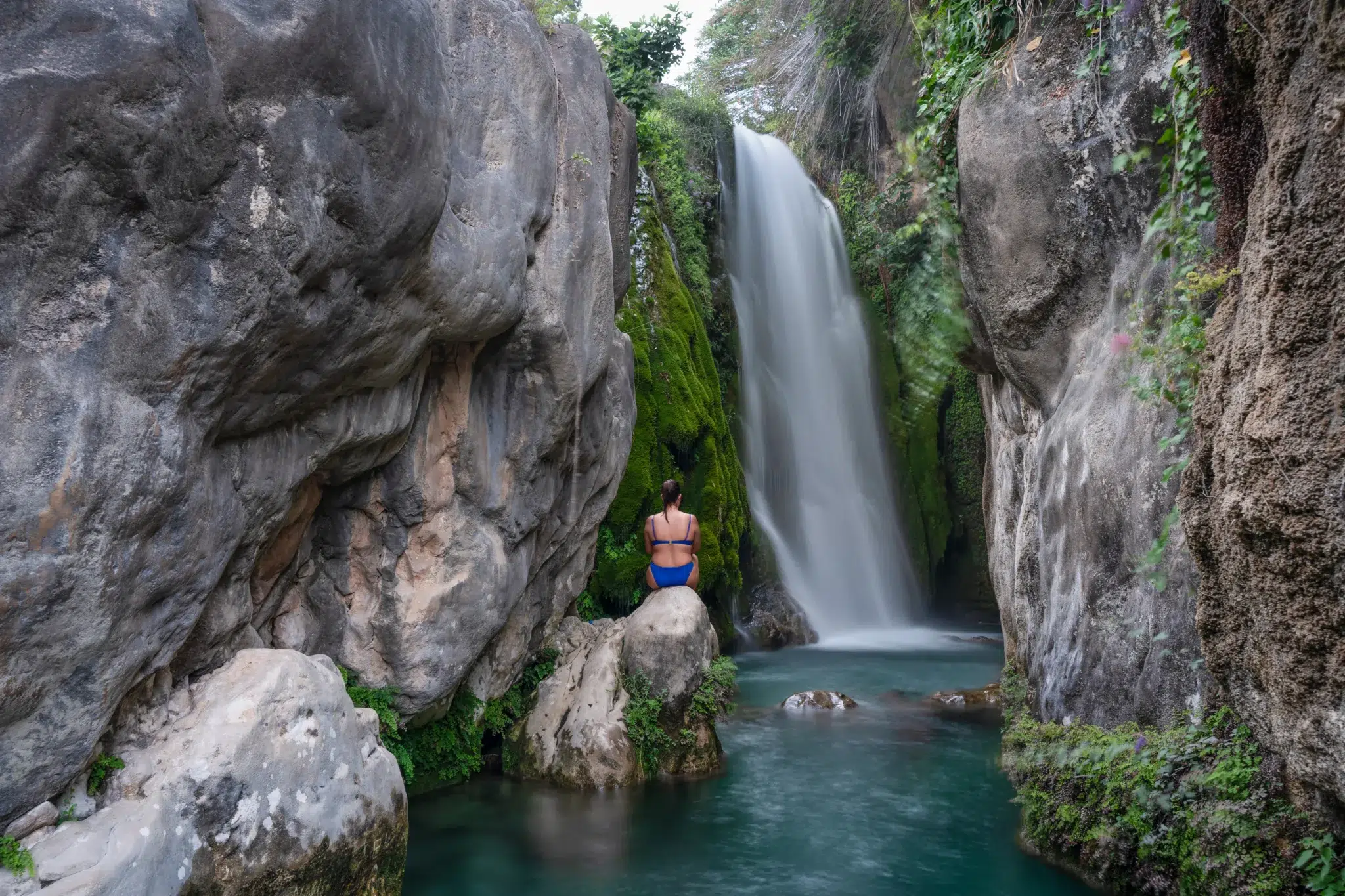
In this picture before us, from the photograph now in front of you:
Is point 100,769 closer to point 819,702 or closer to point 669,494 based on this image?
point 669,494

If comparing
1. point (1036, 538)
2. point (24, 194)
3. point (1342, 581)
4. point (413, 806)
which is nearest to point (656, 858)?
point (413, 806)

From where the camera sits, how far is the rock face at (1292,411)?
3.15 m

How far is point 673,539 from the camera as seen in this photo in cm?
914

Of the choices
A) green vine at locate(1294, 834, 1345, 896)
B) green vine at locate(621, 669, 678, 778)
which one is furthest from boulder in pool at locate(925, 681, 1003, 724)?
green vine at locate(1294, 834, 1345, 896)

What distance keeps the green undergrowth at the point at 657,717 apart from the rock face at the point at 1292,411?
4.86 metres

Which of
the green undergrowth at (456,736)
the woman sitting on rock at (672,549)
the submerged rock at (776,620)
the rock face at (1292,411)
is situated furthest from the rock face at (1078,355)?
the submerged rock at (776,620)

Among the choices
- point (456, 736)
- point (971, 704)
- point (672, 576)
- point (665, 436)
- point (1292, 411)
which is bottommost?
point (971, 704)

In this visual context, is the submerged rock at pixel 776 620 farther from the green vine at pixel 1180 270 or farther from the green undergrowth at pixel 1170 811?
the green vine at pixel 1180 270

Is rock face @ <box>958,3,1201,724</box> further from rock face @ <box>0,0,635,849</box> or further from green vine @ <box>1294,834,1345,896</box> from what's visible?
rock face @ <box>0,0,635,849</box>

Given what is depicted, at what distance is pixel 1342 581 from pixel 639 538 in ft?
29.9

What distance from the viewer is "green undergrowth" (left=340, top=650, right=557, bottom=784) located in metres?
7.12

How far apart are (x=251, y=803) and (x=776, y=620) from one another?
10.6 metres

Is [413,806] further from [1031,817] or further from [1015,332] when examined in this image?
[1015,332]

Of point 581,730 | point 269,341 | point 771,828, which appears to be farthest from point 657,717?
point 269,341
